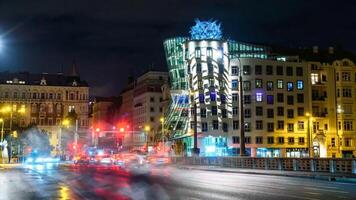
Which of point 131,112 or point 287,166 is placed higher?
point 131,112

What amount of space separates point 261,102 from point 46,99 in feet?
217

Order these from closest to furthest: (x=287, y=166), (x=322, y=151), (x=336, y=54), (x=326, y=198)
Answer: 1. (x=326, y=198)
2. (x=287, y=166)
3. (x=322, y=151)
4. (x=336, y=54)

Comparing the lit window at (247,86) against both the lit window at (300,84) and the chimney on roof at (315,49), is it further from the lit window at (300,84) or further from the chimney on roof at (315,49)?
the chimney on roof at (315,49)

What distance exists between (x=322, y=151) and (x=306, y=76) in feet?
54.4

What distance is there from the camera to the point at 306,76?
113 meters

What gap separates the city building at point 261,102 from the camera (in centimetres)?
10806

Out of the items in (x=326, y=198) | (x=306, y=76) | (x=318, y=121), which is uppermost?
(x=306, y=76)

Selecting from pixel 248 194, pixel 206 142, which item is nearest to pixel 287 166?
pixel 248 194

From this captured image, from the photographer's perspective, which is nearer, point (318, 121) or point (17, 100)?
point (318, 121)

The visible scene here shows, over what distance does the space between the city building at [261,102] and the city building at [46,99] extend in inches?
1751

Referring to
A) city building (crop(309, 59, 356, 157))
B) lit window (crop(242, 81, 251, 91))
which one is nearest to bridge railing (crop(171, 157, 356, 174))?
lit window (crop(242, 81, 251, 91))

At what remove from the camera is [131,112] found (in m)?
165

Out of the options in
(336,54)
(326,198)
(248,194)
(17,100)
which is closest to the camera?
(326,198)

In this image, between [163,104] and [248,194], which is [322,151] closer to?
[163,104]
